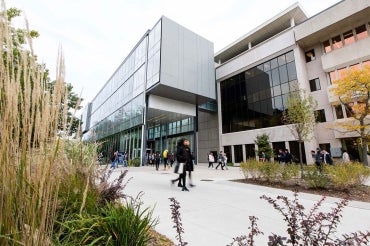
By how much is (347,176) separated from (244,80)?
21366 millimetres

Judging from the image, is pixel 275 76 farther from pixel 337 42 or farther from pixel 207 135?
pixel 207 135

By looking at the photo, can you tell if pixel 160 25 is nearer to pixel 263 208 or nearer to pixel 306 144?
pixel 306 144

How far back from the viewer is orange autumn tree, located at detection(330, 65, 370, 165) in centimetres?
1515

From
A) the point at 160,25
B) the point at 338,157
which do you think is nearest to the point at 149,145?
the point at 160,25

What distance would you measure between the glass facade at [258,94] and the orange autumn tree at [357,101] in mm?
4183

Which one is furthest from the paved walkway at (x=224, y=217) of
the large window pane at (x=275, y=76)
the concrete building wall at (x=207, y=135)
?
the concrete building wall at (x=207, y=135)

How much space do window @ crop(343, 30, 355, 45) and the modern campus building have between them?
8cm

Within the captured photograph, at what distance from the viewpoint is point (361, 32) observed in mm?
18312

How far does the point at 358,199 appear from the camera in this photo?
580cm

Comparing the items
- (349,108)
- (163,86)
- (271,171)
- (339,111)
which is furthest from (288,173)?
(163,86)

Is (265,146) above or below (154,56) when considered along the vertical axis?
below

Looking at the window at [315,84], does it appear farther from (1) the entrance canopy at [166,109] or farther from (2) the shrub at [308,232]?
(2) the shrub at [308,232]

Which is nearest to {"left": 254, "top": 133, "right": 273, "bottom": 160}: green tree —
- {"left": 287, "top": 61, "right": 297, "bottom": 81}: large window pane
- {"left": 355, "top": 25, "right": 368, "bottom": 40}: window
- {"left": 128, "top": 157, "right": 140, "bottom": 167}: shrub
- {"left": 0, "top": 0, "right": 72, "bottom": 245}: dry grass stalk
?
{"left": 287, "top": 61, "right": 297, "bottom": 81}: large window pane

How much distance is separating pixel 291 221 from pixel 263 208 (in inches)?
136
